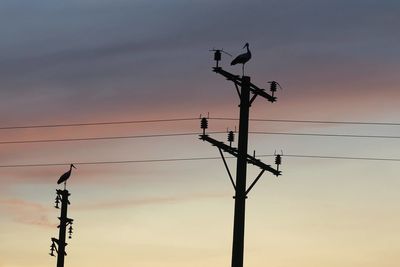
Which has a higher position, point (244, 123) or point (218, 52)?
point (218, 52)

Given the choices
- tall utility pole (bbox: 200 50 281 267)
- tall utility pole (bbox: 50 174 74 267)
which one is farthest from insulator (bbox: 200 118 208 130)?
tall utility pole (bbox: 50 174 74 267)

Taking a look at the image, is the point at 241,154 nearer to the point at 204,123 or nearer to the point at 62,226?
the point at 204,123

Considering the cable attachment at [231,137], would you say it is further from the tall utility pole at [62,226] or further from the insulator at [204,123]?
the tall utility pole at [62,226]

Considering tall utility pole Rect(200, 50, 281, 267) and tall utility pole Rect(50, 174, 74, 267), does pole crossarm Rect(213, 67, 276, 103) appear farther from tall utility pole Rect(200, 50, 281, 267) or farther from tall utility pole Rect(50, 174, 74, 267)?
tall utility pole Rect(50, 174, 74, 267)

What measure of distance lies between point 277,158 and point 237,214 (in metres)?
3.88

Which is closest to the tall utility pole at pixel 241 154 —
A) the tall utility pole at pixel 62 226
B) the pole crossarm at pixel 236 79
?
the pole crossarm at pixel 236 79

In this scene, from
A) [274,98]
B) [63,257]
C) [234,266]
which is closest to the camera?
[234,266]

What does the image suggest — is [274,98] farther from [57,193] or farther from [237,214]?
[57,193]

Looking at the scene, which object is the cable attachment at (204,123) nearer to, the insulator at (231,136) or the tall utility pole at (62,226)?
the insulator at (231,136)

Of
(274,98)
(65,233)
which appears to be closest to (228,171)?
(274,98)

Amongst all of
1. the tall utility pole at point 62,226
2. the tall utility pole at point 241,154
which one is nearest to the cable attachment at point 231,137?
the tall utility pole at point 241,154

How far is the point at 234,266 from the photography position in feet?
101

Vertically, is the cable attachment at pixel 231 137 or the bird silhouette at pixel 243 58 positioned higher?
the bird silhouette at pixel 243 58

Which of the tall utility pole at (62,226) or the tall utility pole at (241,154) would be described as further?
the tall utility pole at (62,226)
